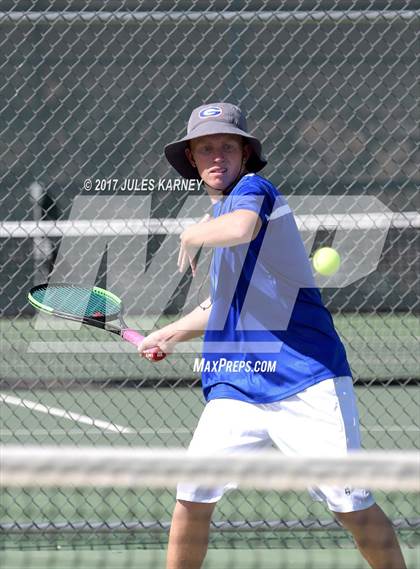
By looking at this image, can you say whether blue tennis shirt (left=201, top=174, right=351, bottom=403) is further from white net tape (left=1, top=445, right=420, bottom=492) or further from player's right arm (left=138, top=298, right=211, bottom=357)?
white net tape (left=1, top=445, right=420, bottom=492)

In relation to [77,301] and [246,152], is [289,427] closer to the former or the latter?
[246,152]

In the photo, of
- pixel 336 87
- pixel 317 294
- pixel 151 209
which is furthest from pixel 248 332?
pixel 336 87

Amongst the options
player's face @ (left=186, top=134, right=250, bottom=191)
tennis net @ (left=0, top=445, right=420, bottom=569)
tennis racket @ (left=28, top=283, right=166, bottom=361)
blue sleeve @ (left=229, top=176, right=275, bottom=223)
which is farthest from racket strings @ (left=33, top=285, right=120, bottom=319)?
blue sleeve @ (left=229, top=176, right=275, bottom=223)

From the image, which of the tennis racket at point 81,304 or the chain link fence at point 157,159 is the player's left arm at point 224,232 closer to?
the tennis racket at point 81,304

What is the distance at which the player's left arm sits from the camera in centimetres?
281

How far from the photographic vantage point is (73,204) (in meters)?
6.57

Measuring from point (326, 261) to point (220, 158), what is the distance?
2.97 metres

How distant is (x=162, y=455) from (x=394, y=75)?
5.05 metres

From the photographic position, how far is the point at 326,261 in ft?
19.7

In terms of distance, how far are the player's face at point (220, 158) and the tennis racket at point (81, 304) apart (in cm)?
70

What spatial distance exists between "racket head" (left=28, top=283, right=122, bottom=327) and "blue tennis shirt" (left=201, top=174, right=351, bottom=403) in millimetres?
690

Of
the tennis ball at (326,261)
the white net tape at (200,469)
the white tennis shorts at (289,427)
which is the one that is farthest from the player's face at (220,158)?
the tennis ball at (326,261)

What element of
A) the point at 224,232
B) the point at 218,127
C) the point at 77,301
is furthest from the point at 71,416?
the point at 224,232

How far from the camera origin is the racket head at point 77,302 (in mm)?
3686
